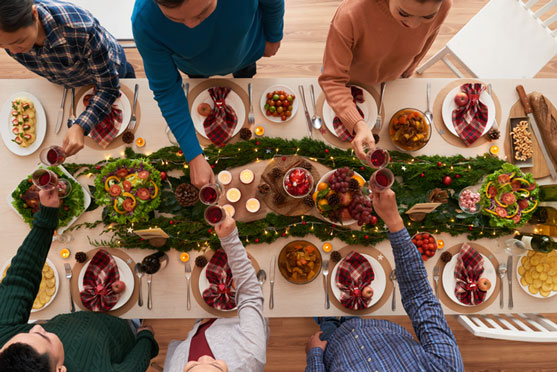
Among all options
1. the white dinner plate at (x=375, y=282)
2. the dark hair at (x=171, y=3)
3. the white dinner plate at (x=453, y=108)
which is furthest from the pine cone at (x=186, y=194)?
the white dinner plate at (x=453, y=108)

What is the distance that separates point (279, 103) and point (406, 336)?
1.45 m

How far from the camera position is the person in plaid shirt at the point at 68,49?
4.25 ft

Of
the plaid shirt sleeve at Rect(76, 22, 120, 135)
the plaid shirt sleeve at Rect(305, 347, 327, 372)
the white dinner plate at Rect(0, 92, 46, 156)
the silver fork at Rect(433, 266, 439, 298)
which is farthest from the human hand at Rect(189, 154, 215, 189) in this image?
the silver fork at Rect(433, 266, 439, 298)

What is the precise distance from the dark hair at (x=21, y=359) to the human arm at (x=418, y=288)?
1.50 metres

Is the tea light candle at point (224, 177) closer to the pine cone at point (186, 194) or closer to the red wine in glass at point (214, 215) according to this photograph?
the pine cone at point (186, 194)

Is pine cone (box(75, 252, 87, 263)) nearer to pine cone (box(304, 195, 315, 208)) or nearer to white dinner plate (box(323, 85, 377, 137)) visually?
pine cone (box(304, 195, 315, 208))

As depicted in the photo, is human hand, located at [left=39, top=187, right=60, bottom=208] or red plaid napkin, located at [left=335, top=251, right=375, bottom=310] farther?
red plaid napkin, located at [left=335, top=251, right=375, bottom=310]

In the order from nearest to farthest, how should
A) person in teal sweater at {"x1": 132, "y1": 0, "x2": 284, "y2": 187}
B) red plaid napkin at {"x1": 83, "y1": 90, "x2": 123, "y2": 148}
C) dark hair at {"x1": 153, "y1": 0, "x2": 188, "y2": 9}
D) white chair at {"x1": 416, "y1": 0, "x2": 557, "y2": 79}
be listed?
dark hair at {"x1": 153, "y1": 0, "x2": 188, "y2": 9}, person in teal sweater at {"x1": 132, "y1": 0, "x2": 284, "y2": 187}, red plaid napkin at {"x1": 83, "y1": 90, "x2": 123, "y2": 148}, white chair at {"x1": 416, "y1": 0, "x2": 557, "y2": 79}

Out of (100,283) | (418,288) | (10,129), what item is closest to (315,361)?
(418,288)

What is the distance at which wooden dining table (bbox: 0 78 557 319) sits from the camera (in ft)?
5.85

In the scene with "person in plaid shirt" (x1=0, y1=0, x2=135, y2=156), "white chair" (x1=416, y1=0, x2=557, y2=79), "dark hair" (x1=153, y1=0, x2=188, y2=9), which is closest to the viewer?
"dark hair" (x1=153, y1=0, x2=188, y2=9)

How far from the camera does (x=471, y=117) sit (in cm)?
186

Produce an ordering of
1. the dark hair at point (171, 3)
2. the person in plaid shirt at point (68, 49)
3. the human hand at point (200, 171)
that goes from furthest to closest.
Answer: the human hand at point (200, 171) < the person in plaid shirt at point (68, 49) < the dark hair at point (171, 3)

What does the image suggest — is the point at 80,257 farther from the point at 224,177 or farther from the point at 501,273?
the point at 501,273
